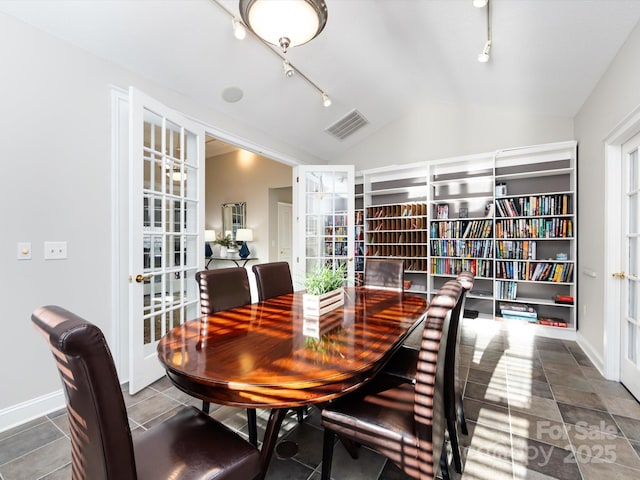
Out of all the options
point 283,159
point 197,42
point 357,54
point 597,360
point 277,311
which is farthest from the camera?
point 283,159

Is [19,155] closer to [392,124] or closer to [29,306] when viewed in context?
[29,306]

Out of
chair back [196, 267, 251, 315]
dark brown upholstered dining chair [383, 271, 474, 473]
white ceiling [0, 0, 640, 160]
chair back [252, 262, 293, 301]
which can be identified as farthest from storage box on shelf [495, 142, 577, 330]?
chair back [196, 267, 251, 315]

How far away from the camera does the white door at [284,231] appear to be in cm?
693

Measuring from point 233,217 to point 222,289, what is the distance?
528cm

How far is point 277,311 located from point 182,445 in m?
0.94

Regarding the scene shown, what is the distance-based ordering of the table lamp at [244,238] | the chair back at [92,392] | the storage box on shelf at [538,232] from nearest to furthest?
the chair back at [92,392], the storage box on shelf at [538,232], the table lamp at [244,238]

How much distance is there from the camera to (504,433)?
185 centimetres

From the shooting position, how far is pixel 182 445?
104 cm

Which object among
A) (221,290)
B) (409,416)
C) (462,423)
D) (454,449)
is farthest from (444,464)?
(221,290)

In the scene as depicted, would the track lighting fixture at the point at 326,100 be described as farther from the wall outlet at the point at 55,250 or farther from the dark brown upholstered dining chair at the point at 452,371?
the wall outlet at the point at 55,250

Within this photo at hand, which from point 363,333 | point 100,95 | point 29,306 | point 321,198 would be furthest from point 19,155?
point 321,198

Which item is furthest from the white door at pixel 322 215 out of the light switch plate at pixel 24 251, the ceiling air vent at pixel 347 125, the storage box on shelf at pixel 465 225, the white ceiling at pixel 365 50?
the light switch plate at pixel 24 251

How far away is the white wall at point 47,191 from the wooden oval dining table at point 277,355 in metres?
1.32

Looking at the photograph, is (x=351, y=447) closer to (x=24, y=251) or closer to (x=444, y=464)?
(x=444, y=464)
